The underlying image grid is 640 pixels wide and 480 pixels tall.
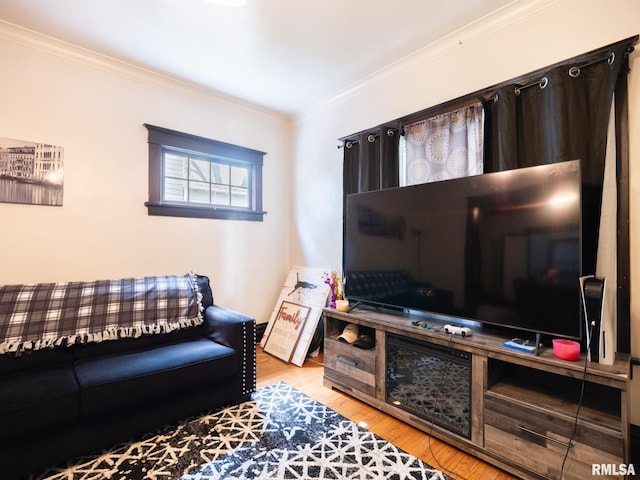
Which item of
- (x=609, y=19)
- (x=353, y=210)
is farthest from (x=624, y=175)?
(x=353, y=210)

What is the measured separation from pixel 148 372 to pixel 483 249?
6.81ft

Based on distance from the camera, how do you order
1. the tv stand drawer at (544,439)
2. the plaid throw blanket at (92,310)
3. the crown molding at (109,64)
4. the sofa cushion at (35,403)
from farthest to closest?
the crown molding at (109,64)
the plaid throw blanket at (92,310)
the sofa cushion at (35,403)
the tv stand drawer at (544,439)

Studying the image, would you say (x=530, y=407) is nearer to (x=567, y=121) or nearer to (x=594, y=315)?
(x=594, y=315)

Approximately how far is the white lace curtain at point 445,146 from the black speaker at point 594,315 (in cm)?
100

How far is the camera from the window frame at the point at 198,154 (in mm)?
2895

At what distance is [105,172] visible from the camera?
2648 mm

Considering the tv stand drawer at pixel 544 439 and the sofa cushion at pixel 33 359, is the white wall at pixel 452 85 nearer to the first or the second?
the tv stand drawer at pixel 544 439

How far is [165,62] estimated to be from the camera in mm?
2691

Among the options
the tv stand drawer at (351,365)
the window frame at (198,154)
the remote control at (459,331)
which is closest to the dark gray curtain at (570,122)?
the remote control at (459,331)

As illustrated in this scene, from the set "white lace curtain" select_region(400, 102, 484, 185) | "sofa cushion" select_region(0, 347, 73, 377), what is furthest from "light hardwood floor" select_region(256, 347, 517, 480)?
"white lace curtain" select_region(400, 102, 484, 185)

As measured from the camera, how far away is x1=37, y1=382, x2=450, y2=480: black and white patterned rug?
1562mm

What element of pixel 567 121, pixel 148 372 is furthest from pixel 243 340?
pixel 567 121

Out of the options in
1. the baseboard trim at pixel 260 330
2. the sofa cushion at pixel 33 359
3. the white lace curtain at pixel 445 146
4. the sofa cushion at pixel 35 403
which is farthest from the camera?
the baseboard trim at pixel 260 330

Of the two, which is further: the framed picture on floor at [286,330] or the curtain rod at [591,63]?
the framed picture on floor at [286,330]
